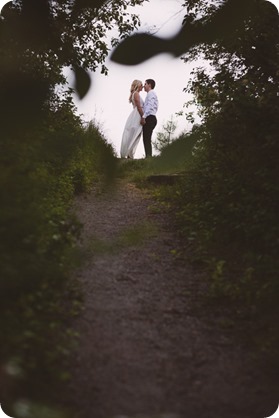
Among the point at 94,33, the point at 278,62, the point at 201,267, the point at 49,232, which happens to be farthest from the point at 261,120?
the point at 94,33

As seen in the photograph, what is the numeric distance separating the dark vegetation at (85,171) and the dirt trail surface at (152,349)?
0.11 m

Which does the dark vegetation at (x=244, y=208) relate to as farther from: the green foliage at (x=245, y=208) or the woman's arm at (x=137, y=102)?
the woman's arm at (x=137, y=102)

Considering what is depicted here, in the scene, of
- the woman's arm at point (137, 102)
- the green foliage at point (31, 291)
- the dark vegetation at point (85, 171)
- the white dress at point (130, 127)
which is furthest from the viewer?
the green foliage at point (31, 291)

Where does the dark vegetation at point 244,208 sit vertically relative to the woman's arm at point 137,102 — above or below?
below

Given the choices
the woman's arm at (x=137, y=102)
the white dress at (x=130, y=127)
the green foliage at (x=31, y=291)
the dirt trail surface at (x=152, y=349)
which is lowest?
the dirt trail surface at (x=152, y=349)

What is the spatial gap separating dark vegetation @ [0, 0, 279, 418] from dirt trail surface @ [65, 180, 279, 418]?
107 mm

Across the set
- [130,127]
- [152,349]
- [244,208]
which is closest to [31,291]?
[152,349]

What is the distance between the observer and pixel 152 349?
245 centimetres

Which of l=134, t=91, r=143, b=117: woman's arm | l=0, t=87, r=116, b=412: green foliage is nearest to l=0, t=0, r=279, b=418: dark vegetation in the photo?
l=0, t=87, r=116, b=412: green foliage

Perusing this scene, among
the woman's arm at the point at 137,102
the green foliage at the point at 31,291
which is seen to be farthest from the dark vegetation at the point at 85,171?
the woman's arm at the point at 137,102

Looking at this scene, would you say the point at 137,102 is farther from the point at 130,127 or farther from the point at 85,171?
the point at 85,171

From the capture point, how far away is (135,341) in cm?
253

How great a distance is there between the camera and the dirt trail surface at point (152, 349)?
174 cm

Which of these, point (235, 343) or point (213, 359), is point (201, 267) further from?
point (213, 359)
